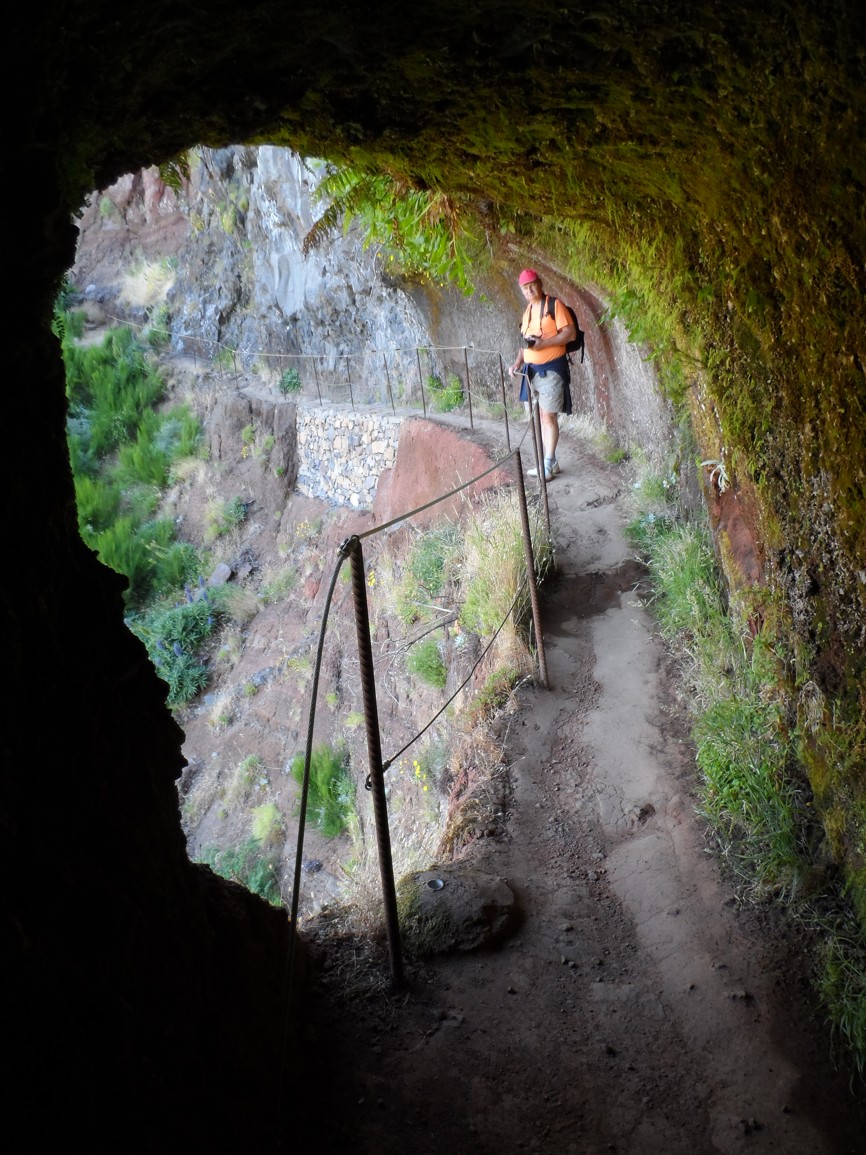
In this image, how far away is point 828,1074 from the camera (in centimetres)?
259

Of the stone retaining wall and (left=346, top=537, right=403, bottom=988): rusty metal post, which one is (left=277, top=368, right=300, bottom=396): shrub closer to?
the stone retaining wall

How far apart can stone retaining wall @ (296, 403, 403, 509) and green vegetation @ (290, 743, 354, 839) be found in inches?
180

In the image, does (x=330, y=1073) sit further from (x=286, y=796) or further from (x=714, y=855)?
(x=286, y=796)

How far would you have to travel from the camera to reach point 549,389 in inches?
281

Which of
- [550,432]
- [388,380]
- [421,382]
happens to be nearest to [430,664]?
[550,432]

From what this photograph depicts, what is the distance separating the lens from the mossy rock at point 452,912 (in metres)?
3.16

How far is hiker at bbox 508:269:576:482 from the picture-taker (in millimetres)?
6762

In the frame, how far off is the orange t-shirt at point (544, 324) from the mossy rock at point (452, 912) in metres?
4.72

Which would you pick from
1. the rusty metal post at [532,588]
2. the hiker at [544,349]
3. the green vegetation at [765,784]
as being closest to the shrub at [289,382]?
the hiker at [544,349]

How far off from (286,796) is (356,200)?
769 cm

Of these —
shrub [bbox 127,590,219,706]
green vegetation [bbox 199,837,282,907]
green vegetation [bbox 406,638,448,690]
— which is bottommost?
green vegetation [bbox 199,837,282,907]

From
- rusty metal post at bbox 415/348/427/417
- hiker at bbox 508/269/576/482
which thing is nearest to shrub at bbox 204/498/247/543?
rusty metal post at bbox 415/348/427/417

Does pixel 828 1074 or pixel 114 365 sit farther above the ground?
pixel 114 365

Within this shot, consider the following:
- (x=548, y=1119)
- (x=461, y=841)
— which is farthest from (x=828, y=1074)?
(x=461, y=841)
